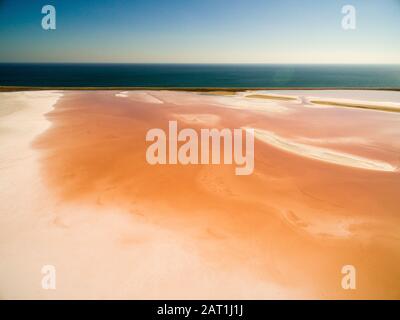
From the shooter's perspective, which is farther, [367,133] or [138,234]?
[367,133]

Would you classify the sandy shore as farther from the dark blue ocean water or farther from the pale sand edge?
the dark blue ocean water

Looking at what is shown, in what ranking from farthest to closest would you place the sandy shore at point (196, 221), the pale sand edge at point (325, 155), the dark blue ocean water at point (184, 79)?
the dark blue ocean water at point (184, 79) → the pale sand edge at point (325, 155) → the sandy shore at point (196, 221)

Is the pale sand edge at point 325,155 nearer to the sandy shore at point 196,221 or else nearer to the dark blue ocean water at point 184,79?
the sandy shore at point 196,221

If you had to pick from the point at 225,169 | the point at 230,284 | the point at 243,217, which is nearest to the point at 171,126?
the point at 225,169

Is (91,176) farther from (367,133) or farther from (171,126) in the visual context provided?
(367,133)

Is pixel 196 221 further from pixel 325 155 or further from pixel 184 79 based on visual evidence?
pixel 184 79

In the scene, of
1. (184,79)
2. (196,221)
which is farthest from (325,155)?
(184,79)

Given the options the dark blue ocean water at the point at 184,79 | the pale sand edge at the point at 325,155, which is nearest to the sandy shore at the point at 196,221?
the pale sand edge at the point at 325,155
